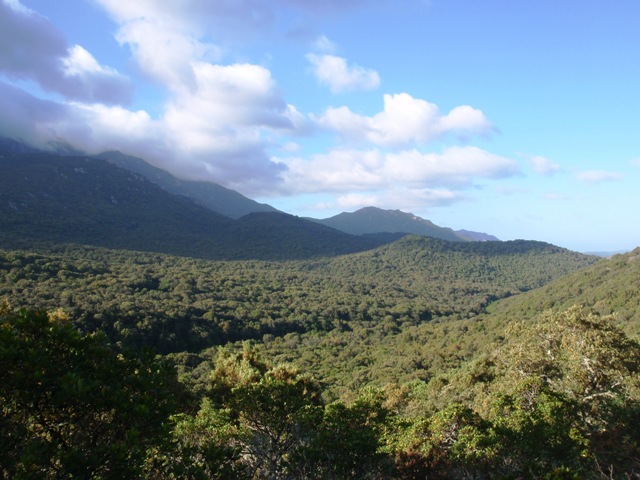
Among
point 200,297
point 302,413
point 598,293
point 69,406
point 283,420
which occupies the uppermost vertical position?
point 598,293

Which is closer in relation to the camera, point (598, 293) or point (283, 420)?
point (283, 420)

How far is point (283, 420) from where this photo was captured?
41.9 ft

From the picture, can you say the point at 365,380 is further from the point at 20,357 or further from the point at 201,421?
the point at 20,357

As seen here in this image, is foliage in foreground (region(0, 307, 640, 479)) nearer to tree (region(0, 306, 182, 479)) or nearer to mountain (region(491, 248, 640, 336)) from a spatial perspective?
tree (region(0, 306, 182, 479))

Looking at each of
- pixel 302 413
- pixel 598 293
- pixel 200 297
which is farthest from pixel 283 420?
pixel 598 293

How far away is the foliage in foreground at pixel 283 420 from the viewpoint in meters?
6.26

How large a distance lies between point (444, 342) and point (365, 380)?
97.3 feet

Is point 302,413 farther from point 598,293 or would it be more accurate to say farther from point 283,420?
point 598,293

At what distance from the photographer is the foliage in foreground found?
6.26 meters

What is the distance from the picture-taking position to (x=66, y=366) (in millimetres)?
7152

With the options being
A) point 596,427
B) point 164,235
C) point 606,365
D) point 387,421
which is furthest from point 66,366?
point 164,235

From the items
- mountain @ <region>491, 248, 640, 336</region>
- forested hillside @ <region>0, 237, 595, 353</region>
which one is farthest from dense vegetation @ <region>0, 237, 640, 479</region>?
mountain @ <region>491, 248, 640, 336</region>

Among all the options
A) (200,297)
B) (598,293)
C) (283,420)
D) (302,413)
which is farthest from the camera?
(200,297)

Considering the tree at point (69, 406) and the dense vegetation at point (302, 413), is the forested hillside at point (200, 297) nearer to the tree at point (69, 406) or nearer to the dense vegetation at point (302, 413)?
the dense vegetation at point (302, 413)
